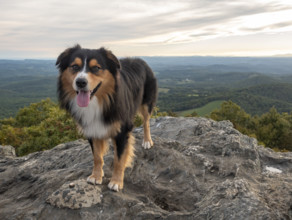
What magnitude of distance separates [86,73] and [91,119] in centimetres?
105

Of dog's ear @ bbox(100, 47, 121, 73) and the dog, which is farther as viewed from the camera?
dog's ear @ bbox(100, 47, 121, 73)

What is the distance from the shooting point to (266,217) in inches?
127

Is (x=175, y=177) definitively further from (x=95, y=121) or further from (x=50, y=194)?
(x=50, y=194)

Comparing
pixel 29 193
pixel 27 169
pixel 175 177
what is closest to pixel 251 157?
pixel 175 177

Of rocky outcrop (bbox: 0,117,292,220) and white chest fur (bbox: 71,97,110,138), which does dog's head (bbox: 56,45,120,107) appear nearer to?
white chest fur (bbox: 71,97,110,138)

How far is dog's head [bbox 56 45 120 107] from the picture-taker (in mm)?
3895

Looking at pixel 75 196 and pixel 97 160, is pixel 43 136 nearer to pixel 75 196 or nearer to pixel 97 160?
pixel 97 160

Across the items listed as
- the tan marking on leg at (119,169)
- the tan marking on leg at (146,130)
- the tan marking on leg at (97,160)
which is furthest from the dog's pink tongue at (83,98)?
the tan marking on leg at (146,130)

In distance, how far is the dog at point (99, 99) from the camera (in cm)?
405

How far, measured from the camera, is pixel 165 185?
16.3 ft

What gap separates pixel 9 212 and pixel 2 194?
1.42m

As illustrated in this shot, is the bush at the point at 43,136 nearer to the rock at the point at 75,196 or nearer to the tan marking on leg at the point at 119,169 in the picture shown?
the tan marking on leg at the point at 119,169

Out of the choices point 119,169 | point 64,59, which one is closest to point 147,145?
point 119,169

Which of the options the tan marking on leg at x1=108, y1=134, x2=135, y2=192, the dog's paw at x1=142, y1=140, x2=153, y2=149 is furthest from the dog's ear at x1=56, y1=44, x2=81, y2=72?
the dog's paw at x1=142, y1=140, x2=153, y2=149
